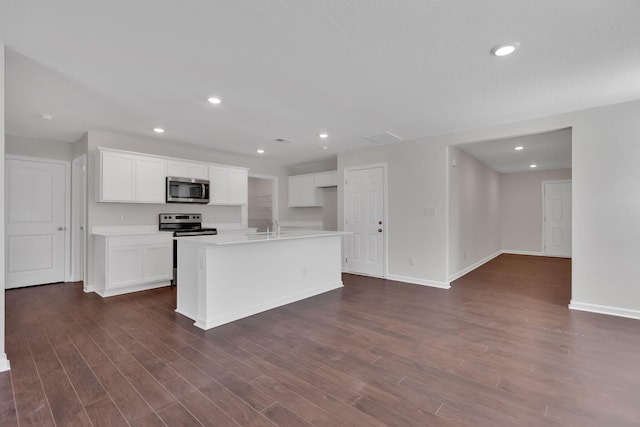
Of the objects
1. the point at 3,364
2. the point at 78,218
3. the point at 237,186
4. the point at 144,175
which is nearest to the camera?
the point at 3,364

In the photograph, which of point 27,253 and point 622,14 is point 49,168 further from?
point 622,14

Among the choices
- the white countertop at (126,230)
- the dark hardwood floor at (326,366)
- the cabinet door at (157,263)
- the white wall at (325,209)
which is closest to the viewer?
the dark hardwood floor at (326,366)

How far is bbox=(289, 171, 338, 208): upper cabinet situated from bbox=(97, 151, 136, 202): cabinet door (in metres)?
3.51

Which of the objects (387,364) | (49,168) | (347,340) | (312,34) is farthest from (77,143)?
(387,364)

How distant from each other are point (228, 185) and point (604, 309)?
5839 millimetres

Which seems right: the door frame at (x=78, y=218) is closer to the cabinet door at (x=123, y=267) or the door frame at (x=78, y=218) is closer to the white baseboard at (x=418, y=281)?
the cabinet door at (x=123, y=267)

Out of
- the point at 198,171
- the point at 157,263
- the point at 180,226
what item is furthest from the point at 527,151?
the point at 157,263

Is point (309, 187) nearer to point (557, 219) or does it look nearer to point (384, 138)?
point (384, 138)

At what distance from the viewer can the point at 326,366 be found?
2346mm

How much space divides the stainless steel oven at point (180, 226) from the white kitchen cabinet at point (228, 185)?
1.49 ft

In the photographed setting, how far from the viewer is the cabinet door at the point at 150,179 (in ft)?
15.3

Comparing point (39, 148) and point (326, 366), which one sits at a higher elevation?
point (39, 148)

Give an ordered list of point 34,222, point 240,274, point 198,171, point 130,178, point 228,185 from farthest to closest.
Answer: point 228,185 → point 198,171 → point 34,222 → point 130,178 → point 240,274

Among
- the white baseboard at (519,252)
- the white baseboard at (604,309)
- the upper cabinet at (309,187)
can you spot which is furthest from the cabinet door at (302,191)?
the white baseboard at (519,252)
